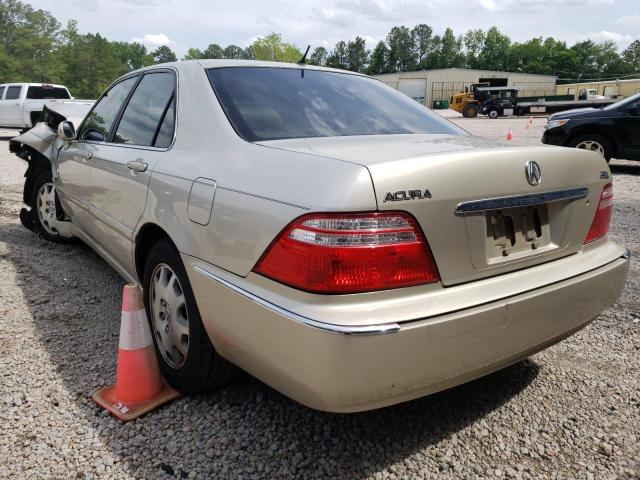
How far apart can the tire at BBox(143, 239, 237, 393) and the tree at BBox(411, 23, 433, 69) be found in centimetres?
14329

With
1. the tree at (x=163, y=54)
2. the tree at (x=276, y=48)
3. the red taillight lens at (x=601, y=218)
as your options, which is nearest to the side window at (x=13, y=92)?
the red taillight lens at (x=601, y=218)

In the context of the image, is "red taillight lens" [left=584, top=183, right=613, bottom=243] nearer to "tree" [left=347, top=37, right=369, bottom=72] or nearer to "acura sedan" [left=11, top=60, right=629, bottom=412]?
"acura sedan" [left=11, top=60, right=629, bottom=412]

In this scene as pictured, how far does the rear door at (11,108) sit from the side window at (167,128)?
721 inches

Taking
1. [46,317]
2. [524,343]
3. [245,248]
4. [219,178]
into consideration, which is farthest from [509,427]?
[46,317]

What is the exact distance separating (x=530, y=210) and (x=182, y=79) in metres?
1.86

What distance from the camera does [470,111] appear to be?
40.1 meters

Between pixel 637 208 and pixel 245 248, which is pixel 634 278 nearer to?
pixel 637 208

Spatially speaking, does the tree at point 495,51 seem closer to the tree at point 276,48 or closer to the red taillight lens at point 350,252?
the tree at point 276,48

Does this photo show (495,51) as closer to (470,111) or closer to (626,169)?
(470,111)

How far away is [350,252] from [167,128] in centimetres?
151

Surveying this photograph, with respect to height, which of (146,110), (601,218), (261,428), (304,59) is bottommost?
(261,428)

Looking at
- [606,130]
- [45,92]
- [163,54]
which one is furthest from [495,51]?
[606,130]

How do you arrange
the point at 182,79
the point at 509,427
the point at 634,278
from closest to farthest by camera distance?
the point at 509,427
the point at 182,79
the point at 634,278

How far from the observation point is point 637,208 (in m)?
6.88
